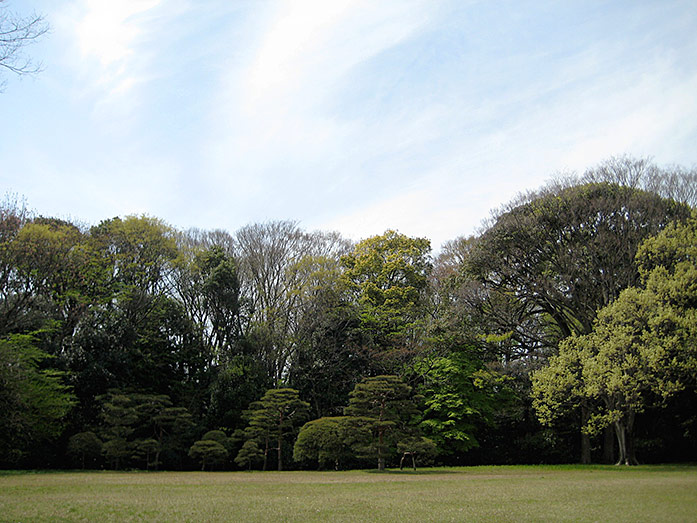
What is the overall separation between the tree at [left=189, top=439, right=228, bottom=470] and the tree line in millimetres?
111

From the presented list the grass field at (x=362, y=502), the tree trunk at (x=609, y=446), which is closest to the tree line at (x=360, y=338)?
the tree trunk at (x=609, y=446)

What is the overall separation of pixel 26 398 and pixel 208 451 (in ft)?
24.7

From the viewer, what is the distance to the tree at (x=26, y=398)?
18219mm

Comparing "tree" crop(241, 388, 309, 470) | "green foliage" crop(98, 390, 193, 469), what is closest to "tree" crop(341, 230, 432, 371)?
"tree" crop(241, 388, 309, 470)

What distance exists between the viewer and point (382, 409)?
68.1 ft

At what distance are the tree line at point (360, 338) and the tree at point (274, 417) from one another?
0.14 metres

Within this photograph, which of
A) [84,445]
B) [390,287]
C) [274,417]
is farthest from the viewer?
[390,287]

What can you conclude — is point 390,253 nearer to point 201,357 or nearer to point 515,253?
point 515,253

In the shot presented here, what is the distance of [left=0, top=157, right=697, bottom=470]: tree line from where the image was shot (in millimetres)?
20234

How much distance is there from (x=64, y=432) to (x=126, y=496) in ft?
53.1

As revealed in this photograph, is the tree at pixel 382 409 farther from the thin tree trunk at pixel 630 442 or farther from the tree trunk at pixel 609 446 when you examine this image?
the tree trunk at pixel 609 446

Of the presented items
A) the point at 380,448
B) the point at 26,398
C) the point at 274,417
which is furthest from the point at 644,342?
the point at 26,398

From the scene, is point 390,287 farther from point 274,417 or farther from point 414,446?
point 414,446

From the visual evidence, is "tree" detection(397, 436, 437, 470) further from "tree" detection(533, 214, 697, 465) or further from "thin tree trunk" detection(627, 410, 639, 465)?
"thin tree trunk" detection(627, 410, 639, 465)
